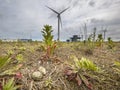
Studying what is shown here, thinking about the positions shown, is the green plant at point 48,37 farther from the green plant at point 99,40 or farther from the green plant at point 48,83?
the green plant at point 99,40

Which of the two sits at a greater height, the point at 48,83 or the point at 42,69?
the point at 42,69

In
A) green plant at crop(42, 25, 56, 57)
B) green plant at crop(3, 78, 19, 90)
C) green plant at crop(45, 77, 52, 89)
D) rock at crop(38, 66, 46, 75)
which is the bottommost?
green plant at crop(45, 77, 52, 89)

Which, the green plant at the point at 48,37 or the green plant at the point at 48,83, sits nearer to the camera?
the green plant at the point at 48,83

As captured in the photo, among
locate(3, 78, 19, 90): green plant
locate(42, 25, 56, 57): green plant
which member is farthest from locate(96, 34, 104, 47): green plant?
locate(3, 78, 19, 90): green plant

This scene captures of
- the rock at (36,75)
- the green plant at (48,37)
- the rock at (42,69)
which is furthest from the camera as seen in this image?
the green plant at (48,37)

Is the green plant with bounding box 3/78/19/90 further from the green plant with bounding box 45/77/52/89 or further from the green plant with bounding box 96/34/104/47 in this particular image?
the green plant with bounding box 96/34/104/47

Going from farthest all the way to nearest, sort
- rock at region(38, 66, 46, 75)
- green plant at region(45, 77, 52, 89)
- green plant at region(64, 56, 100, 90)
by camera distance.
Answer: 1. rock at region(38, 66, 46, 75)
2. green plant at region(64, 56, 100, 90)
3. green plant at region(45, 77, 52, 89)

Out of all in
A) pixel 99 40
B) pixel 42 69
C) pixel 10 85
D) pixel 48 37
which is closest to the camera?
pixel 10 85

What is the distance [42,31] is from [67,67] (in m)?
1.69

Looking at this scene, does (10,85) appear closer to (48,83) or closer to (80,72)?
(48,83)

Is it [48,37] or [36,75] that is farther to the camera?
[48,37]

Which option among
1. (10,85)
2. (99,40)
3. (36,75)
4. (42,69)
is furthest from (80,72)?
(99,40)

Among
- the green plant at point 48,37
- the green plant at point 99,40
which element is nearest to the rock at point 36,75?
the green plant at point 48,37

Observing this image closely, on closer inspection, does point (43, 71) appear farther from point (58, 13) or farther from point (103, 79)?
point (58, 13)
